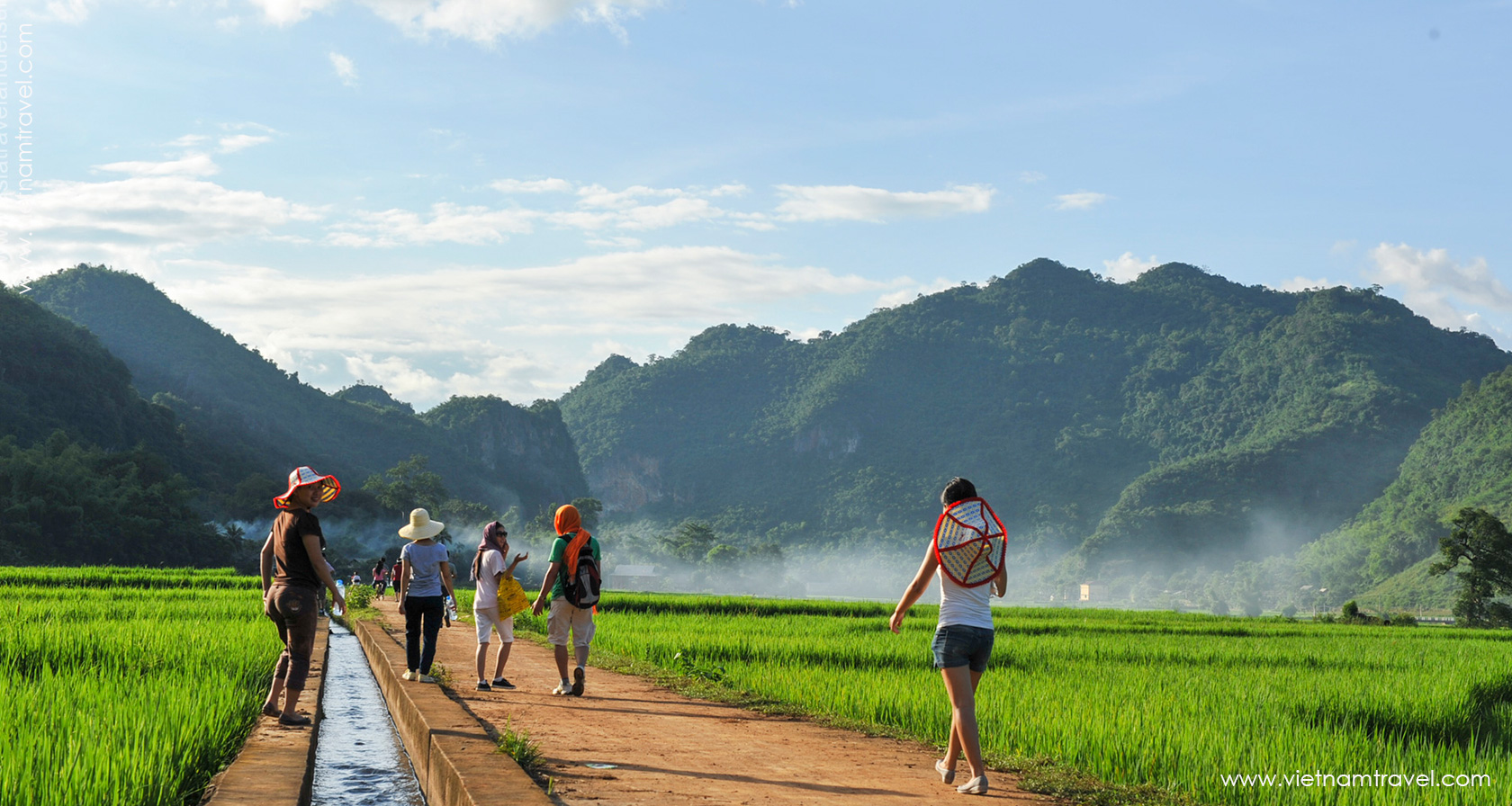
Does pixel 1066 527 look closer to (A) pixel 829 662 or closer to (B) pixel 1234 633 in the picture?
(B) pixel 1234 633

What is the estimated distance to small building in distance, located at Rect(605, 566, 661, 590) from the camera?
3637 inches

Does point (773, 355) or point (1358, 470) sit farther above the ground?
point (773, 355)

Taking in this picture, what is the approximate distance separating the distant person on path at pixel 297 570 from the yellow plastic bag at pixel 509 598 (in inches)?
113

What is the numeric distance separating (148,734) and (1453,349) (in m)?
169

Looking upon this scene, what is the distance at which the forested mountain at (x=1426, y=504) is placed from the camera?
3223 inches

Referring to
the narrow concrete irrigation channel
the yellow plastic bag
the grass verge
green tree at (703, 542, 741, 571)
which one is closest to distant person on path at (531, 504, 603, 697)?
the yellow plastic bag

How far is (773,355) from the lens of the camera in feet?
625

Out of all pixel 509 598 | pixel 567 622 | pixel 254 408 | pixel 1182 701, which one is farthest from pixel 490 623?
pixel 254 408

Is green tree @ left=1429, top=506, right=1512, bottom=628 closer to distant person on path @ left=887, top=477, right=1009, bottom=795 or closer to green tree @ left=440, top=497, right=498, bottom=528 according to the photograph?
distant person on path @ left=887, top=477, right=1009, bottom=795

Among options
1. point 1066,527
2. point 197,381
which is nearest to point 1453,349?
point 1066,527

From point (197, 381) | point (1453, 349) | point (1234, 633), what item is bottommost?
point (1234, 633)

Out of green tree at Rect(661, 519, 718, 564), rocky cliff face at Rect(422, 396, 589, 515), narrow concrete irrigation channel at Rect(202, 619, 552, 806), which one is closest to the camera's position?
narrow concrete irrigation channel at Rect(202, 619, 552, 806)

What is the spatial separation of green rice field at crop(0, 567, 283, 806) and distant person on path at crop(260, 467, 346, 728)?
509mm

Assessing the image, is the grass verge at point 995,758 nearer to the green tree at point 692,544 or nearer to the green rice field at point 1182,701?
the green rice field at point 1182,701
